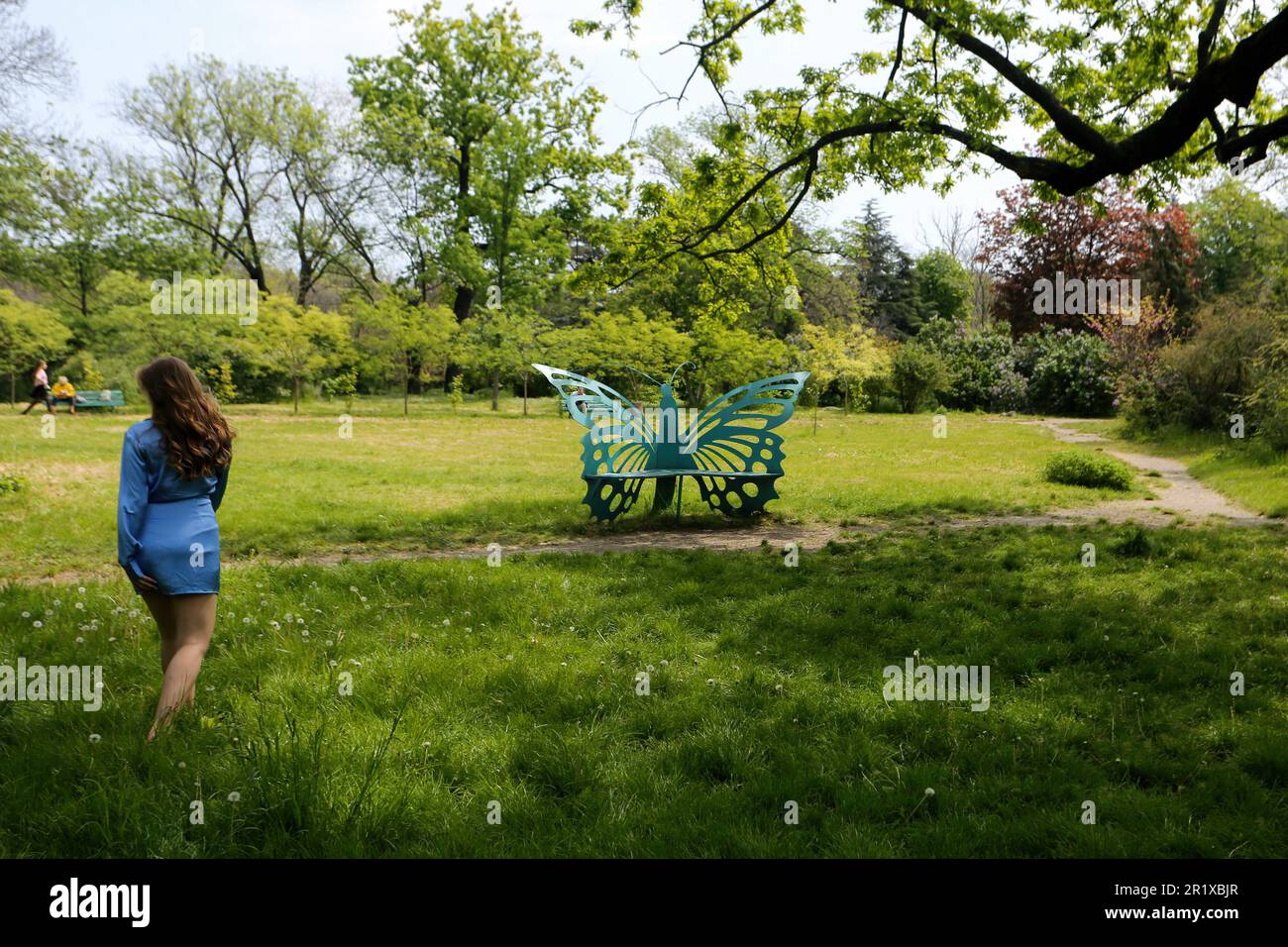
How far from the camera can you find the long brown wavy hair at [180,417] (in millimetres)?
3820

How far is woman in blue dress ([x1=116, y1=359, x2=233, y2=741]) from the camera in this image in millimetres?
3746

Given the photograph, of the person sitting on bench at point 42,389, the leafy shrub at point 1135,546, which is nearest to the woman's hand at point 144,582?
the leafy shrub at point 1135,546

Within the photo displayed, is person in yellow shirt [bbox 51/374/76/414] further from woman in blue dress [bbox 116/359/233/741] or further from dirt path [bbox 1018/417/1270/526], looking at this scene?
dirt path [bbox 1018/417/1270/526]

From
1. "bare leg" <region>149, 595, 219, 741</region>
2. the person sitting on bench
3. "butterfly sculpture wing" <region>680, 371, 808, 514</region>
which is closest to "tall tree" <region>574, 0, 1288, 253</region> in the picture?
"butterfly sculpture wing" <region>680, 371, 808, 514</region>

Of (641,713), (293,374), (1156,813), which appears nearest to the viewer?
(1156,813)

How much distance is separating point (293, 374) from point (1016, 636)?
85.5ft

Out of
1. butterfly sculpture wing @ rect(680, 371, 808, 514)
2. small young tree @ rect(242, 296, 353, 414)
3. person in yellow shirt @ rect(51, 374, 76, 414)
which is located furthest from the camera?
small young tree @ rect(242, 296, 353, 414)

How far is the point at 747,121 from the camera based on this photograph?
10703 mm

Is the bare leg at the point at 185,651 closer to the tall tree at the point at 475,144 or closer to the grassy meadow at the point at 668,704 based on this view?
the grassy meadow at the point at 668,704

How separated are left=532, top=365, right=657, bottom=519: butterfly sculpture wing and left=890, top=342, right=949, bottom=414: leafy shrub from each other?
21.8 meters

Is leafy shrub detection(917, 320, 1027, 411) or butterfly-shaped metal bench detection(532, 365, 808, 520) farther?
leafy shrub detection(917, 320, 1027, 411)
